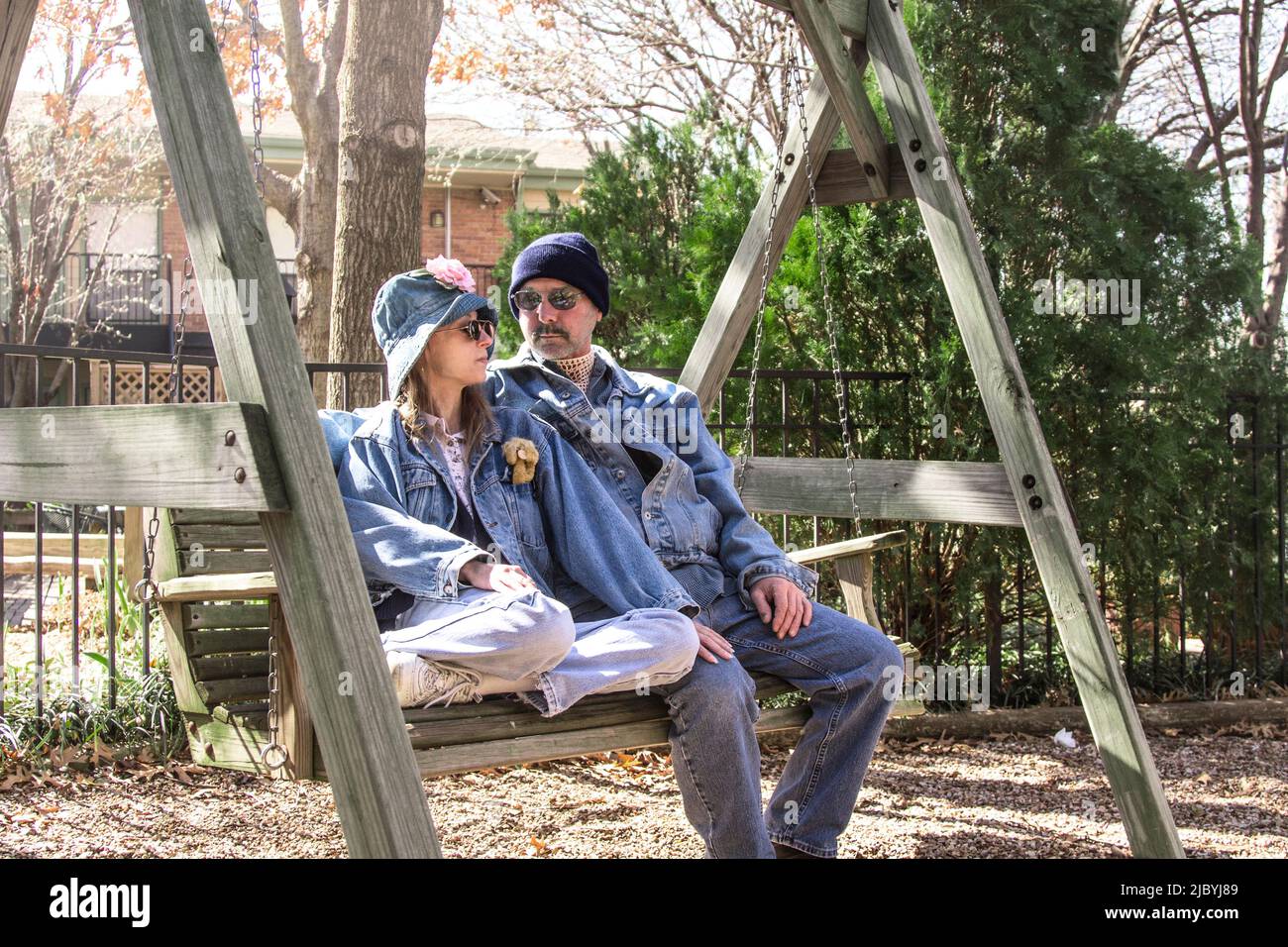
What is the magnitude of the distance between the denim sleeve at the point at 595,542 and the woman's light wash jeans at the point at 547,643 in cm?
13

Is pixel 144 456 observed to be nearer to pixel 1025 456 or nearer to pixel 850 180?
pixel 1025 456

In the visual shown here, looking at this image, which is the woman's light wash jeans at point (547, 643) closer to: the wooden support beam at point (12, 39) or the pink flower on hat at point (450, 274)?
Answer: the pink flower on hat at point (450, 274)

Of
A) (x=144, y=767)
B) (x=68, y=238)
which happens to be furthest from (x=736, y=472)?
(x=68, y=238)

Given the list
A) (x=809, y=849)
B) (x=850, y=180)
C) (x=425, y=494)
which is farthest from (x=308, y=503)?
(x=850, y=180)

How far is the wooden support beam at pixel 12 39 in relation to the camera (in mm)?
A: 2531

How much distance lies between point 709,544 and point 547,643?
909mm

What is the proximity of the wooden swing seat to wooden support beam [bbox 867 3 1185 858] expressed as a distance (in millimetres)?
547

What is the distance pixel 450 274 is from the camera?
9.51 feet

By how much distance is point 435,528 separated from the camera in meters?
2.66

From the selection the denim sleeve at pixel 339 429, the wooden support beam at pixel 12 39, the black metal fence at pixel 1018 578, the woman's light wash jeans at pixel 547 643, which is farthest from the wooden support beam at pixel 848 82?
the wooden support beam at pixel 12 39

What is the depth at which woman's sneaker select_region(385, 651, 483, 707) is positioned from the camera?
8.19 ft

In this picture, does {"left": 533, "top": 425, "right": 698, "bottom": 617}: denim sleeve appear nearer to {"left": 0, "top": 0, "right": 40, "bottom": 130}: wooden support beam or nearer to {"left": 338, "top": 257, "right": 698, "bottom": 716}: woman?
{"left": 338, "top": 257, "right": 698, "bottom": 716}: woman
